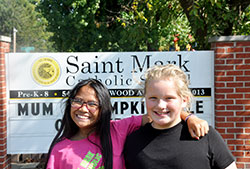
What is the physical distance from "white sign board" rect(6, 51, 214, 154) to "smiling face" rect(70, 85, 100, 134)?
2250mm

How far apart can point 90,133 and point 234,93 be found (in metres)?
2.75

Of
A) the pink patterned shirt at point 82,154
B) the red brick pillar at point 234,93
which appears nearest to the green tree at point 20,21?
the red brick pillar at point 234,93

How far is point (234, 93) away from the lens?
4.21 m

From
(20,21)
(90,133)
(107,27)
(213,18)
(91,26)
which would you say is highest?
(20,21)

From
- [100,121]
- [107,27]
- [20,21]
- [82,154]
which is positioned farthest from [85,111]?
[20,21]

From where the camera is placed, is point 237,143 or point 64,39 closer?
point 237,143

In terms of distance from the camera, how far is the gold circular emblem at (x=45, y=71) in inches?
169

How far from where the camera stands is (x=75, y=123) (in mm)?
2080

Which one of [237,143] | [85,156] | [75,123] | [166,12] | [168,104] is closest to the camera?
[168,104]

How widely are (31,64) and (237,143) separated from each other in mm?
3003

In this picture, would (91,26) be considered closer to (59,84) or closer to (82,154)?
(59,84)

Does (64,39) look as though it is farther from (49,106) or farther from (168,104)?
(168,104)

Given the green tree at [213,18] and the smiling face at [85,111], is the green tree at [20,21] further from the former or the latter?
the smiling face at [85,111]

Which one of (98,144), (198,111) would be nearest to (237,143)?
(198,111)
